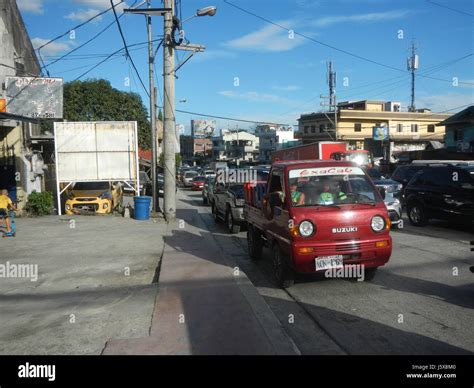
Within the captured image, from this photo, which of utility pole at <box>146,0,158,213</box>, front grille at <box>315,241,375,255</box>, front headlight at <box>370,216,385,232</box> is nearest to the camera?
front grille at <box>315,241,375,255</box>

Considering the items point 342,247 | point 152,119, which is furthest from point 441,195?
point 152,119

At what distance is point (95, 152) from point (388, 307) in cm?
1494

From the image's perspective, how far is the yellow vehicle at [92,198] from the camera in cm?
1752

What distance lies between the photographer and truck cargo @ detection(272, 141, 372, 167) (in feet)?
73.3

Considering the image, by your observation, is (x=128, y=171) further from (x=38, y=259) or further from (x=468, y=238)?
(x=468, y=238)

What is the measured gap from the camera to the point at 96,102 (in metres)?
41.2

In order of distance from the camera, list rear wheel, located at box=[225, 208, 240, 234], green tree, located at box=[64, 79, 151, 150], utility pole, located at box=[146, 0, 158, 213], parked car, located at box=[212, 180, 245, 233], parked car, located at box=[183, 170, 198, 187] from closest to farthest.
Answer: parked car, located at box=[212, 180, 245, 233]
rear wheel, located at box=[225, 208, 240, 234]
utility pole, located at box=[146, 0, 158, 213]
parked car, located at box=[183, 170, 198, 187]
green tree, located at box=[64, 79, 151, 150]

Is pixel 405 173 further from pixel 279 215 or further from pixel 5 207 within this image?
pixel 5 207

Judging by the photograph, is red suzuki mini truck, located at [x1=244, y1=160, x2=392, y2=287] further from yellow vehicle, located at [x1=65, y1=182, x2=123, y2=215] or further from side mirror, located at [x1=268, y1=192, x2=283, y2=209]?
yellow vehicle, located at [x1=65, y1=182, x2=123, y2=215]

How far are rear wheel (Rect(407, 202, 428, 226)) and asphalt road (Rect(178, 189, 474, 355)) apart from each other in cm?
354

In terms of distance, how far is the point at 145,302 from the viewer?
6438mm

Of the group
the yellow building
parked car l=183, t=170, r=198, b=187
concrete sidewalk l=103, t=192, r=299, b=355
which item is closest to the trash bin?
concrete sidewalk l=103, t=192, r=299, b=355

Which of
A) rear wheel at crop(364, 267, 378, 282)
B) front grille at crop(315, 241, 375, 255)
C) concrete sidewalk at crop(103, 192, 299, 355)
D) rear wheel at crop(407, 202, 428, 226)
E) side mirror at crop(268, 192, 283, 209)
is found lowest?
concrete sidewalk at crop(103, 192, 299, 355)
